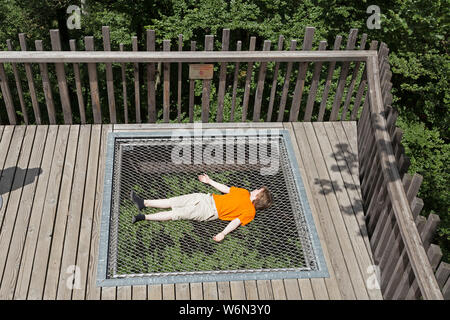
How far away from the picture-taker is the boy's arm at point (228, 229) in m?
4.46

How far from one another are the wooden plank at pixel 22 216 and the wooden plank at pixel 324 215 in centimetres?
284

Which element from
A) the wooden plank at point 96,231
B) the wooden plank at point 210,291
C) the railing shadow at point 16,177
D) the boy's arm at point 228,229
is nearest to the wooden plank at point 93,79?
the wooden plank at point 96,231

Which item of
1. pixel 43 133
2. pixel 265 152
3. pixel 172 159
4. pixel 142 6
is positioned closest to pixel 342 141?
pixel 265 152

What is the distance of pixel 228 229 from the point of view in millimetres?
4531

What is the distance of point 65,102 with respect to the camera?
5500 mm

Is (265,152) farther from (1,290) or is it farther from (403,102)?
Answer: (403,102)

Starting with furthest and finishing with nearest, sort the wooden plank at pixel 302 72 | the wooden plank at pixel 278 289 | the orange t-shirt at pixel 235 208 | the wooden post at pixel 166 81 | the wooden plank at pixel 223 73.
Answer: the wooden plank at pixel 302 72 < the wooden plank at pixel 223 73 < the wooden post at pixel 166 81 < the orange t-shirt at pixel 235 208 < the wooden plank at pixel 278 289

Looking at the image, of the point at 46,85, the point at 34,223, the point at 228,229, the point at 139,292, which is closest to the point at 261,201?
the point at 228,229

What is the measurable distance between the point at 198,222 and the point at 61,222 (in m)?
1.34

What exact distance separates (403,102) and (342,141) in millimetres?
5058

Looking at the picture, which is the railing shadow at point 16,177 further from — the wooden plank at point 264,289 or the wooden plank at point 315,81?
the wooden plank at point 315,81

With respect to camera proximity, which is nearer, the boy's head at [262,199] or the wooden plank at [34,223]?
the wooden plank at [34,223]

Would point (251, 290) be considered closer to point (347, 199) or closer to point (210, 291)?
point (210, 291)

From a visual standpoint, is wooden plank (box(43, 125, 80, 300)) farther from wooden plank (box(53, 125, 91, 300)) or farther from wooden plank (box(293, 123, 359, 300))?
wooden plank (box(293, 123, 359, 300))
